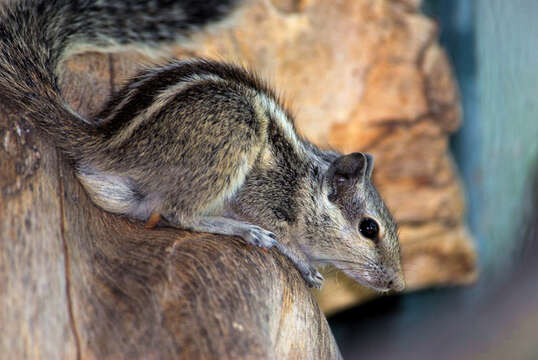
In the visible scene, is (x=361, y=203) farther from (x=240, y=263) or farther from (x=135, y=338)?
(x=135, y=338)

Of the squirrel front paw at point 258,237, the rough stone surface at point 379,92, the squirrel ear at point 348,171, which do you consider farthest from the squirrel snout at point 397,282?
the rough stone surface at point 379,92

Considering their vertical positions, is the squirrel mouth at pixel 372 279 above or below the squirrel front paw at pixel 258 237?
below

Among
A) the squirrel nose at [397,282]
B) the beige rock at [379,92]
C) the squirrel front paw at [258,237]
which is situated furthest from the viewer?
the beige rock at [379,92]

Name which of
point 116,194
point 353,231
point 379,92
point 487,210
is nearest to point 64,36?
point 116,194

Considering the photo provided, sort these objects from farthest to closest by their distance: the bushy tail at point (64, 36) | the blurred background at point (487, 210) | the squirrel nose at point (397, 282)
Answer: the blurred background at point (487, 210), the squirrel nose at point (397, 282), the bushy tail at point (64, 36)

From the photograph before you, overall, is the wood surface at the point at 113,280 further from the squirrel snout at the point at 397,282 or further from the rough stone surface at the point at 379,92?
the rough stone surface at the point at 379,92

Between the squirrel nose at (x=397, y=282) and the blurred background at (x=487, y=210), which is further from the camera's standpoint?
the blurred background at (x=487, y=210)

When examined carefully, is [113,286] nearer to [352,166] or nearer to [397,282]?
[352,166]
